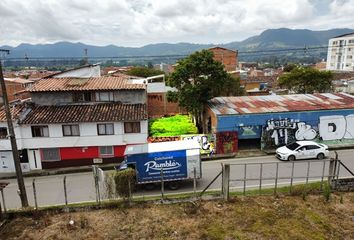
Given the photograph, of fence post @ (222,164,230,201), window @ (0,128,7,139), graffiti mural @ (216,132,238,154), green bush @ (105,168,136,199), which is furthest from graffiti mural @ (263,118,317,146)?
window @ (0,128,7,139)

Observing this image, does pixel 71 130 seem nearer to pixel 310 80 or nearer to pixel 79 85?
pixel 79 85

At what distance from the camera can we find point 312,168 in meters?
21.1

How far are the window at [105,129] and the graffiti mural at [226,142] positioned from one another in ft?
32.4

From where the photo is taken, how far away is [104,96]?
90.8 ft

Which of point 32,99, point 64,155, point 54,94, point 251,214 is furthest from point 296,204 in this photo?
point 32,99

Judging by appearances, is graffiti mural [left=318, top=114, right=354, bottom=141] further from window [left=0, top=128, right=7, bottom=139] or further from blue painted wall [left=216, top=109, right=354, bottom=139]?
window [left=0, top=128, right=7, bottom=139]

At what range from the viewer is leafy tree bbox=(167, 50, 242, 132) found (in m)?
29.1

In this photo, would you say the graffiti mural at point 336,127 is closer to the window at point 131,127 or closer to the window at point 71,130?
the window at point 131,127

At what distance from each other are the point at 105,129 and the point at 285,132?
17192mm

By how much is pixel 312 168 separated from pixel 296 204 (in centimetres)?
856

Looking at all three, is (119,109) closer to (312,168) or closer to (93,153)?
(93,153)

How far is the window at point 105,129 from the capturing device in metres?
25.5

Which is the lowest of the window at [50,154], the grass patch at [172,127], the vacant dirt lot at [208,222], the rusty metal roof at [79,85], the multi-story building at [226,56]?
the window at [50,154]

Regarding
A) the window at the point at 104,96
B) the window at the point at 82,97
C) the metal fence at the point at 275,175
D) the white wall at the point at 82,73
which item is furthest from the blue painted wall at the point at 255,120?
the white wall at the point at 82,73
